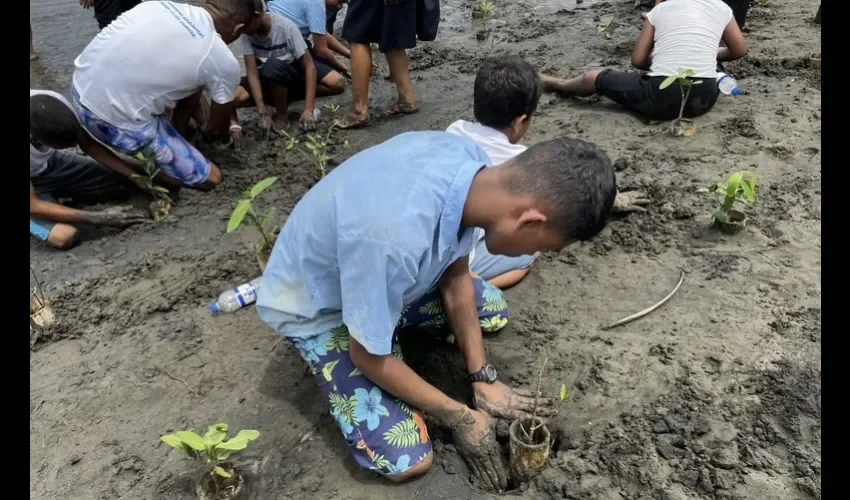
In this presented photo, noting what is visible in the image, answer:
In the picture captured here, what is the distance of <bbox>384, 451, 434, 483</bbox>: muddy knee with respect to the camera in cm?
206

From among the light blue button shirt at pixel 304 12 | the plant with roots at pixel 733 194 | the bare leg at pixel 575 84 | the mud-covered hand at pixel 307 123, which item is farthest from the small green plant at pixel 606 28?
the plant with roots at pixel 733 194

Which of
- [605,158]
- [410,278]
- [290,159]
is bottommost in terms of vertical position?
[290,159]

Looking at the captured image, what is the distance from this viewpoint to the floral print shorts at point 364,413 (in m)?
2.05

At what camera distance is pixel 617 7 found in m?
7.50

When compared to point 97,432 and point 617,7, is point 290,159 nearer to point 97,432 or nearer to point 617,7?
point 97,432

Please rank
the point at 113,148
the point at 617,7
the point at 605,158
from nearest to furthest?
1. the point at 605,158
2. the point at 113,148
3. the point at 617,7

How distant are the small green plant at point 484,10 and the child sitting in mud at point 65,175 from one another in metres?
4.81

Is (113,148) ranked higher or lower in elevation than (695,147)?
lower

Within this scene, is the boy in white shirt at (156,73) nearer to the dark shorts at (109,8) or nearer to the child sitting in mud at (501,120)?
the dark shorts at (109,8)

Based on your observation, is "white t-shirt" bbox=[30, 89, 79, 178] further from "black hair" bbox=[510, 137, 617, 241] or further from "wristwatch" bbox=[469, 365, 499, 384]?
"black hair" bbox=[510, 137, 617, 241]

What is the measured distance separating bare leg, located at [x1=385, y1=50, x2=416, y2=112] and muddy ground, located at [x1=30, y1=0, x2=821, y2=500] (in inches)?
50.5

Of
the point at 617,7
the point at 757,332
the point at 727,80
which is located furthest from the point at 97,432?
the point at 617,7

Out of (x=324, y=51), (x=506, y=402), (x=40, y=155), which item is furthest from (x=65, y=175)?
(x=506, y=402)

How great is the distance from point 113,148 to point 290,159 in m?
1.20
